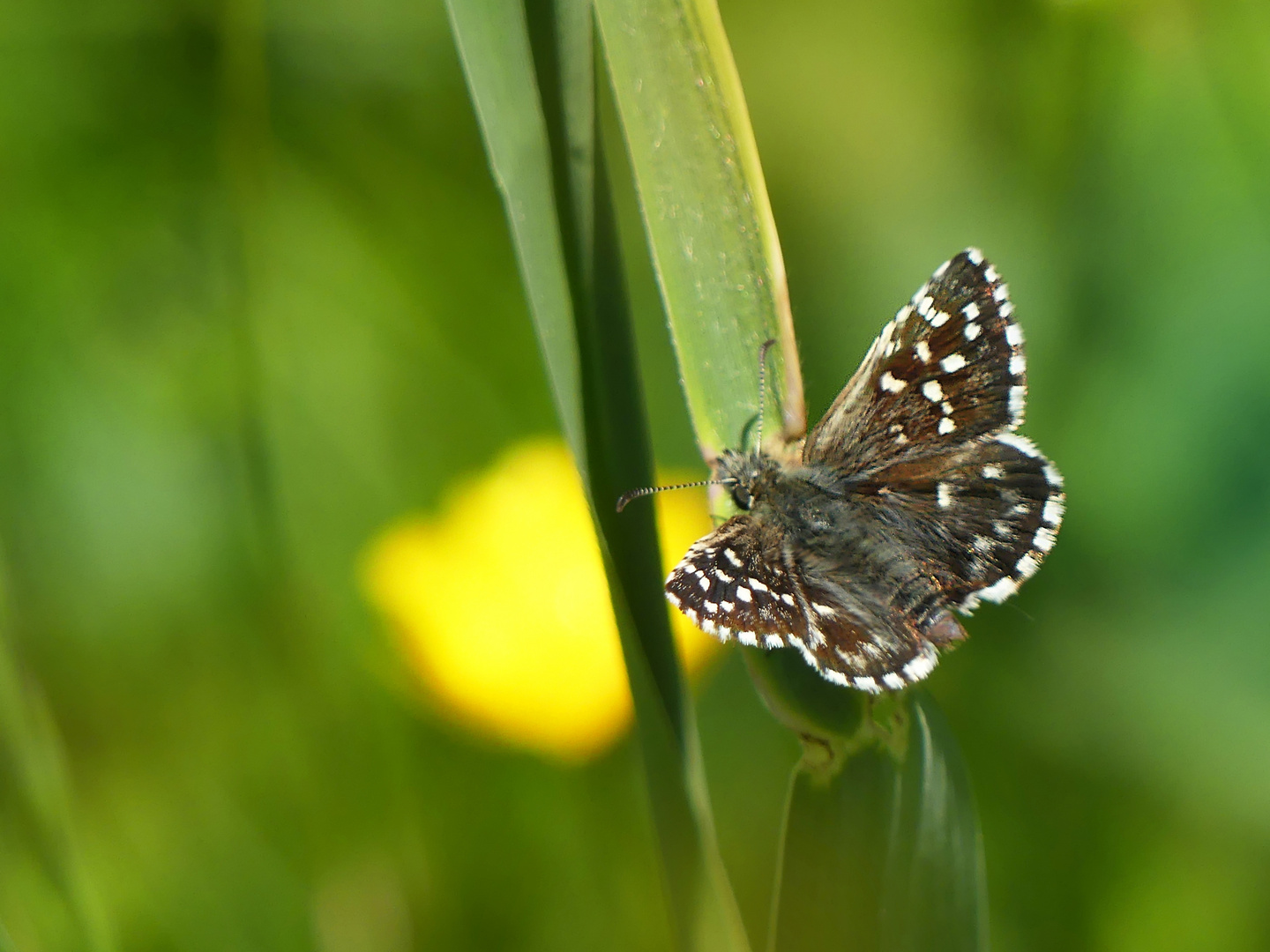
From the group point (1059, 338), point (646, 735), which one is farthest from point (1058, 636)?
point (646, 735)

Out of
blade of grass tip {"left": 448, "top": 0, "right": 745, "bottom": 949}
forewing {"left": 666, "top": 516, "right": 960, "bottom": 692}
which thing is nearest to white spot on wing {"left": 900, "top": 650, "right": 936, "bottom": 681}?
forewing {"left": 666, "top": 516, "right": 960, "bottom": 692}

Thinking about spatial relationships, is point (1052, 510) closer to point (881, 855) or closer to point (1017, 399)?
point (1017, 399)

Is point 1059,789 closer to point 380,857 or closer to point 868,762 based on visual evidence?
point 868,762

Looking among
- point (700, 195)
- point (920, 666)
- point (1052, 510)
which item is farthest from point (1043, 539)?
point (700, 195)

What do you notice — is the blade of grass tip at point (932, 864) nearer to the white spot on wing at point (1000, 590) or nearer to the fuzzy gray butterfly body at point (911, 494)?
the fuzzy gray butterfly body at point (911, 494)

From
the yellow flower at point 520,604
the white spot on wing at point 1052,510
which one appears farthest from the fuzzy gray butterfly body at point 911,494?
the yellow flower at point 520,604
